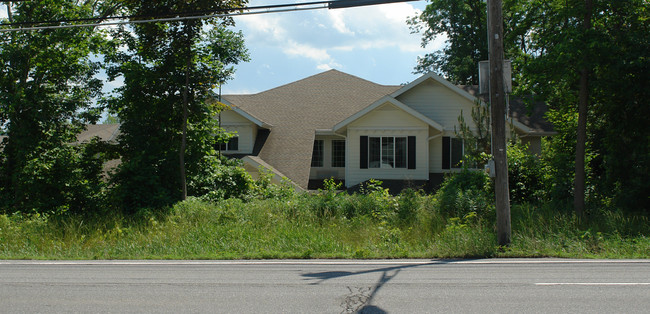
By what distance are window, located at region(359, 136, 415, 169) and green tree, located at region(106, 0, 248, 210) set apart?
7536mm

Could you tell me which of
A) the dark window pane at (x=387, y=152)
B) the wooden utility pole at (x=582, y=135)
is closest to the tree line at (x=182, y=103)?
the wooden utility pole at (x=582, y=135)

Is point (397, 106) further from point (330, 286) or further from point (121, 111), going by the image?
point (330, 286)

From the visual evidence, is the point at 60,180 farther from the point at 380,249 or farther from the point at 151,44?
the point at 380,249

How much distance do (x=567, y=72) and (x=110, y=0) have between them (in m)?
17.6

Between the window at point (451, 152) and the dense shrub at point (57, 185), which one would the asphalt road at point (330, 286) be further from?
the window at point (451, 152)

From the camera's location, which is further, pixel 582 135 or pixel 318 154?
pixel 318 154

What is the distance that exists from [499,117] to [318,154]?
1336 centimetres

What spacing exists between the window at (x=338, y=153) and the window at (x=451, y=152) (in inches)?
189

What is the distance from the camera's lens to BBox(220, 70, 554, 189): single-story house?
66.6 feet

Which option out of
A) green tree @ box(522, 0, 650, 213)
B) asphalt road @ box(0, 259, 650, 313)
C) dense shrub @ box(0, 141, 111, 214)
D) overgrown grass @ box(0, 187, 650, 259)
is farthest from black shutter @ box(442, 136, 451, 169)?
dense shrub @ box(0, 141, 111, 214)

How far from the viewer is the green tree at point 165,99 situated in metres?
14.5

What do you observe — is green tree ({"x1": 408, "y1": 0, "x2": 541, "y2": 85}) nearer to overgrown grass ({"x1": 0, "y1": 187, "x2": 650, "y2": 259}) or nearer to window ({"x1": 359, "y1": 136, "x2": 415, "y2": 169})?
window ({"x1": 359, "y1": 136, "x2": 415, "y2": 169})

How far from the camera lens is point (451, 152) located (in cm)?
2134

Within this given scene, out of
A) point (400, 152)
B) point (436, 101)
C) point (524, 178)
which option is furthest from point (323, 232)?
point (436, 101)
